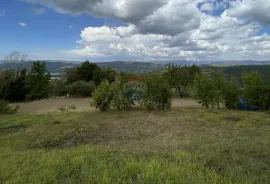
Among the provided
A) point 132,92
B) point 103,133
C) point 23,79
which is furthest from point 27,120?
→ point 23,79

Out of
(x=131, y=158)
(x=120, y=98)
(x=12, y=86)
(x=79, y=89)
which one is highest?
(x=131, y=158)

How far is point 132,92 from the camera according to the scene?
462 inches

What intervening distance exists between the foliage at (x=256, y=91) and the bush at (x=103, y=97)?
8063 millimetres

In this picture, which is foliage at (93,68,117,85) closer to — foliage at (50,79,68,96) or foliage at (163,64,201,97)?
foliage at (50,79,68,96)

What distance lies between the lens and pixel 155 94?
1130 cm

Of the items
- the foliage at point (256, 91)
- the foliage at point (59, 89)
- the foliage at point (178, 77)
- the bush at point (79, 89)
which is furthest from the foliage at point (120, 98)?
the foliage at point (59, 89)

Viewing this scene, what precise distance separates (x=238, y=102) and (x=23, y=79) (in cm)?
1872

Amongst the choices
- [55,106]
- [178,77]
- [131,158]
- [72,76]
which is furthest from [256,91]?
[72,76]

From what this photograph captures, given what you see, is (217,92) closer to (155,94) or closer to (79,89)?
(155,94)

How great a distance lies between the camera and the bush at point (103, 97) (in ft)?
35.8

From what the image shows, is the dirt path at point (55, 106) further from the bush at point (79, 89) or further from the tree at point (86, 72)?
the tree at point (86, 72)

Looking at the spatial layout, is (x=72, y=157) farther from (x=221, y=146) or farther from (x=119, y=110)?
(x=119, y=110)

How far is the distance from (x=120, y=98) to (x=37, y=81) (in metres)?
11.1

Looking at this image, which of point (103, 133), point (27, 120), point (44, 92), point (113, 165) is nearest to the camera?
point (113, 165)
